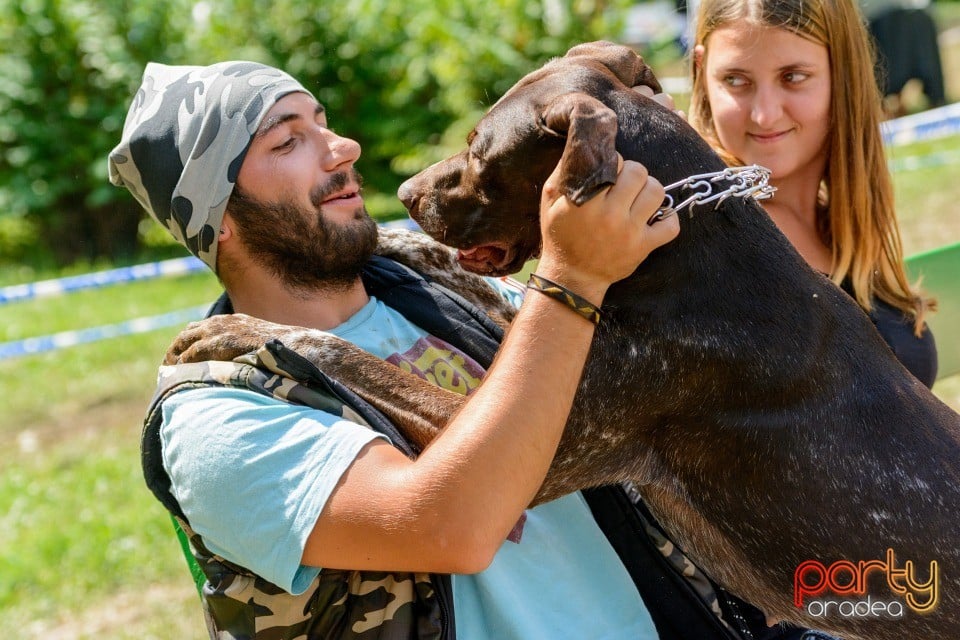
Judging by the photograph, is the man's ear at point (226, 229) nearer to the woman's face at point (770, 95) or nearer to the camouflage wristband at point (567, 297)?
the camouflage wristband at point (567, 297)

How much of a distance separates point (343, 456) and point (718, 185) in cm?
120

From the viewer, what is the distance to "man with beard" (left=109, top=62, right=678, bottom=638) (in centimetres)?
225

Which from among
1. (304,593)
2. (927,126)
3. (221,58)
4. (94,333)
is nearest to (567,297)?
(304,593)

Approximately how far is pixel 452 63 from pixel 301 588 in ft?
37.5

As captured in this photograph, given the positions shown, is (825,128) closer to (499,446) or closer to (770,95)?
(770,95)

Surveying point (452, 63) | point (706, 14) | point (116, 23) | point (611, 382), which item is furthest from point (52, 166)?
point (611, 382)

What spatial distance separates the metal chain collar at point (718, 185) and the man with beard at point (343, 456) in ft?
0.71

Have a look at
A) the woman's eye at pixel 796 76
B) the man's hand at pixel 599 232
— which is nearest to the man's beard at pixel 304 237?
the man's hand at pixel 599 232

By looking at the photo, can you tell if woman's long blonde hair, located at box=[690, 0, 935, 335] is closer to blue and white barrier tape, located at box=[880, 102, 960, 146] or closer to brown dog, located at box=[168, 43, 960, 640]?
brown dog, located at box=[168, 43, 960, 640]

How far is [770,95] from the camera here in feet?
12.0

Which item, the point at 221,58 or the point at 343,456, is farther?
the point at 221,58

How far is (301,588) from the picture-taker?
2316mm

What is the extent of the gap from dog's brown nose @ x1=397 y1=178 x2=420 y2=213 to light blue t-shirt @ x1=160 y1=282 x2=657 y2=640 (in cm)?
58

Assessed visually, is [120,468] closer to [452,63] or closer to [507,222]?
[507,222]
